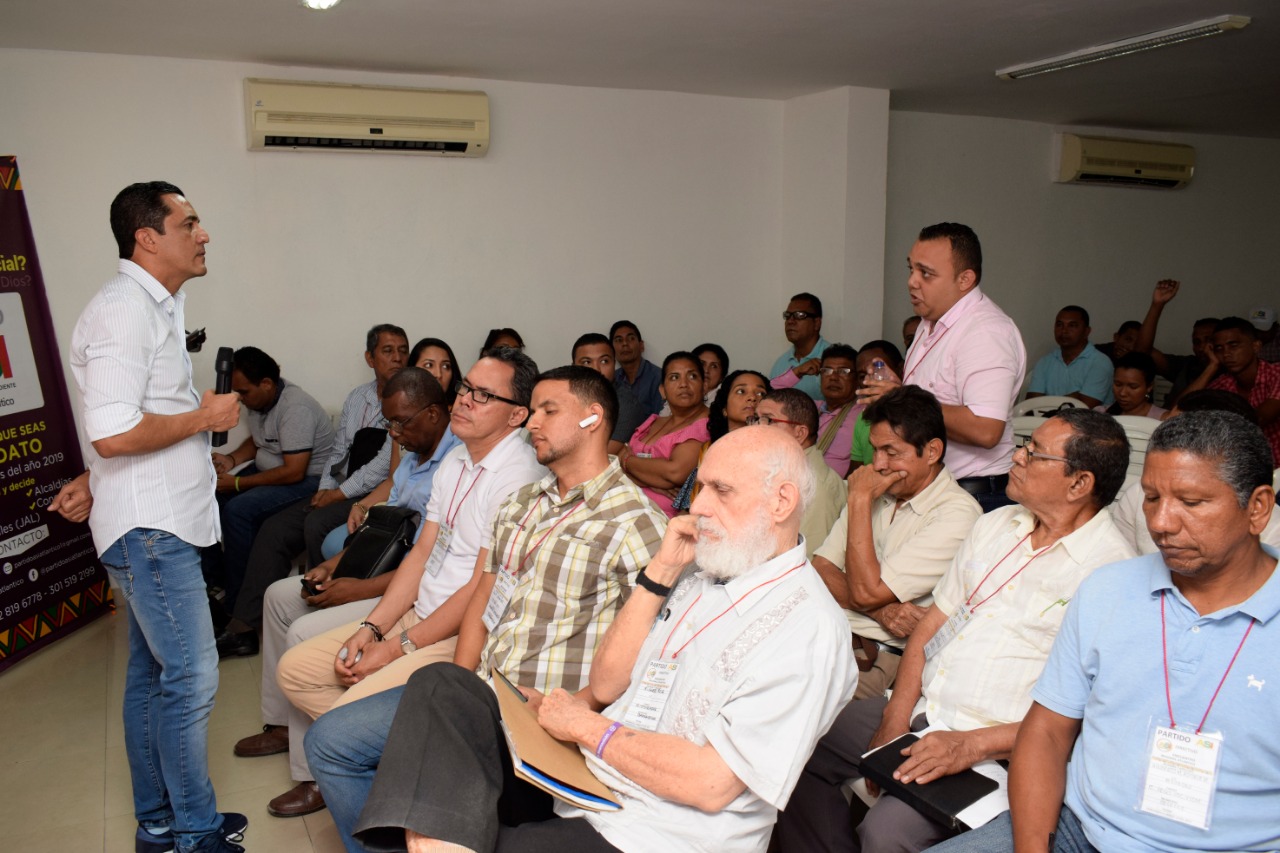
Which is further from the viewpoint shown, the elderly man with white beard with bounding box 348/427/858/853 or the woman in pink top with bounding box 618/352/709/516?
the woman in pink top with bounding box 618/352/709/516

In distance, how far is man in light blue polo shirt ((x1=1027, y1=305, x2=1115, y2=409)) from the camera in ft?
20.7

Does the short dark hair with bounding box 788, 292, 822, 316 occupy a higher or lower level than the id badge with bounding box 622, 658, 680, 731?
higher

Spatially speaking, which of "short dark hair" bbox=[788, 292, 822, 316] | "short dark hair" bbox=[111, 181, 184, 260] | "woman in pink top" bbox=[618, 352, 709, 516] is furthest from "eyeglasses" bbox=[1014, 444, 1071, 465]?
"short dark hair" bbox=[788, 292, 822, 316]

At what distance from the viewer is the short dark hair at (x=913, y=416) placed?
2.49 meters

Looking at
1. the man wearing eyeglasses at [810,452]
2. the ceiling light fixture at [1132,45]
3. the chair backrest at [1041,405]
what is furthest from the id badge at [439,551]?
the ceiling light fixture at [1132,45]

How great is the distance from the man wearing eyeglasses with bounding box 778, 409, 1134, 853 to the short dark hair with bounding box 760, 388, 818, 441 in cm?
96

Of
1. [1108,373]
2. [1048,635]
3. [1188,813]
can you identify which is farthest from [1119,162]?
[1188,813]

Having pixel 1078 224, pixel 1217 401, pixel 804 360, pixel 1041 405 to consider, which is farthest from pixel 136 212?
pixel 1078 224

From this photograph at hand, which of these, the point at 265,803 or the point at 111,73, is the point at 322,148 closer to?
the point at 111,73

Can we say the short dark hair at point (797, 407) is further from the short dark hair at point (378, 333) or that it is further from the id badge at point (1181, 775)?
the short dark hair at point (378, 333)

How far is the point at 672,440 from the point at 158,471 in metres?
2.20

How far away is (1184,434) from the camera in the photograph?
5.07 ft

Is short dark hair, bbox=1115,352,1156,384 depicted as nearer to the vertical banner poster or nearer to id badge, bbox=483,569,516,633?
id badge, bbox=483,569,516,633

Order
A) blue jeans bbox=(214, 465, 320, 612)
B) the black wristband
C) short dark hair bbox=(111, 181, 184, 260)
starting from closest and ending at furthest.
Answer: the black wristband → short dark hair bbox=(111, 181, 184, 260) → blue jeans bbox=(214, 465, 320, 612)
